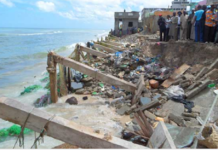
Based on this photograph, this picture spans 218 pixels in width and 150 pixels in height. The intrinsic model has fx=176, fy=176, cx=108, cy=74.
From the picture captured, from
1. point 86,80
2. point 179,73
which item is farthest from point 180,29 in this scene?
point 86,80

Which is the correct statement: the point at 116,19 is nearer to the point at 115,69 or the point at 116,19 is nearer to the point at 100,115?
the point at 115,69

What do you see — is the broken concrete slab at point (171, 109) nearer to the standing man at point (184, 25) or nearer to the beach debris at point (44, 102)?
the beach debris at point (44, 102)

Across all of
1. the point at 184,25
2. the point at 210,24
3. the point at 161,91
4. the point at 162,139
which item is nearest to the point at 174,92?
the point at 161,91

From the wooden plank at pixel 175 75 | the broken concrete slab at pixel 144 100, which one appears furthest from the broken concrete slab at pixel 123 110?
the wooden plank at pixel 175 75

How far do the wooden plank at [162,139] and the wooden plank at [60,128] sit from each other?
373 millimetres

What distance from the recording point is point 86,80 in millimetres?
7707

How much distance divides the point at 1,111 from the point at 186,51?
719 cm

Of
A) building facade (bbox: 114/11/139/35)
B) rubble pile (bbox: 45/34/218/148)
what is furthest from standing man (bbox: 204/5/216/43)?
building facade (bbox: 114/11/139/35)

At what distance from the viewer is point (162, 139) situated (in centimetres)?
255

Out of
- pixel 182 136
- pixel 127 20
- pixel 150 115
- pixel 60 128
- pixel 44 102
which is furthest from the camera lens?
pixel 127 20

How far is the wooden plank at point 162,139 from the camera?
7.80ft

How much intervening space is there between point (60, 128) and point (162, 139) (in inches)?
57.3

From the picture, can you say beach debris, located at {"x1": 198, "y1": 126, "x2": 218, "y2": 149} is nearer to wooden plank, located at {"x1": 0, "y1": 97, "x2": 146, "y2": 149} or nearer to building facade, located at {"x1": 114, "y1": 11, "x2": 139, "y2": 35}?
wooden plank, located at {"x1": 0, "y1": 97, "x2": 146, "y2": 149}

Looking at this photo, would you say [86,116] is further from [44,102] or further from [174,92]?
[174,92]
